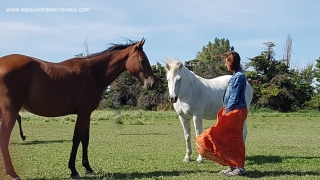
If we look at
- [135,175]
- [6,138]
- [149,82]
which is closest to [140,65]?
[149,82]

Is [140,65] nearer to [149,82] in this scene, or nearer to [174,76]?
[149,82]

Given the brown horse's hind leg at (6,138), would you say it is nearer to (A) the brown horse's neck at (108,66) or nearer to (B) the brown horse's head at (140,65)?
(A) the brown horse's neck at (108,66)

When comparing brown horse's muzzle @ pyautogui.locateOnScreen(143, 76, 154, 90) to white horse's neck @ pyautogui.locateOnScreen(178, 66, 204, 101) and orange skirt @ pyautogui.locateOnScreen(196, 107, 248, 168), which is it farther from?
white horse's neck @ pyautogui.locateOnScreen(178, 66, 204, 101)

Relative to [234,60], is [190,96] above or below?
below

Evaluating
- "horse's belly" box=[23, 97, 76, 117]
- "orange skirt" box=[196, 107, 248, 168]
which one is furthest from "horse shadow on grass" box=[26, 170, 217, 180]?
"horse's belly" box=[23, 97, 76, 117]

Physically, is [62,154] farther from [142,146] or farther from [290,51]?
[290,51]

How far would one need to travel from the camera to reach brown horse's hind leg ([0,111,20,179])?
6312mm

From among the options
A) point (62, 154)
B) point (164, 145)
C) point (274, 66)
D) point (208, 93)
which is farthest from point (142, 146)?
point (274, 66)

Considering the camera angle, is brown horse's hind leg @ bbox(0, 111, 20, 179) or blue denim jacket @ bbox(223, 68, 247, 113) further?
blue denim jacket @ bbox(223, 68, 247, 113)

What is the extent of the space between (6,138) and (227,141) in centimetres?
367

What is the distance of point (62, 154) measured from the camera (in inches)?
420

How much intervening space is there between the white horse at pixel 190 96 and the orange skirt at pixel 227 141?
1509mm

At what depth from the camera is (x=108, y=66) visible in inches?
303

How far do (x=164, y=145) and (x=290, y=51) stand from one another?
64.5 metres
